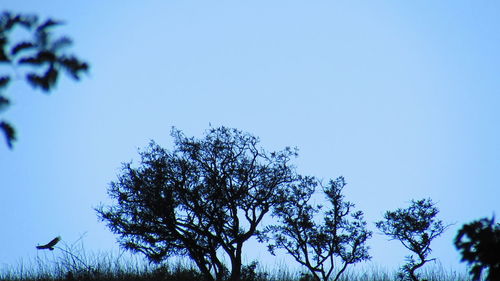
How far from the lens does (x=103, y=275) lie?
20.2 meters

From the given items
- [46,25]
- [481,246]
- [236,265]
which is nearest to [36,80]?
[46,25]

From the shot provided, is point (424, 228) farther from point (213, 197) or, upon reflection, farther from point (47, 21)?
point (47, 21)

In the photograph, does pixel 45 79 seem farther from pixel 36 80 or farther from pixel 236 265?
pixel 236 265

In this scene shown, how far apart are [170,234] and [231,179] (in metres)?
3.46

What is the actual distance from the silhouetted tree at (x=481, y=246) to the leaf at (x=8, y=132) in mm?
5354

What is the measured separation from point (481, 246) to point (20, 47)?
5.71 metres

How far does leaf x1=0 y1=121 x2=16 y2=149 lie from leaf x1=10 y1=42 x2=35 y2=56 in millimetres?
551

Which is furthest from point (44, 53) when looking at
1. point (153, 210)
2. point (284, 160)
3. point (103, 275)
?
point (284, 160)

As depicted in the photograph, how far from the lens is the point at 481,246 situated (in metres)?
6.87

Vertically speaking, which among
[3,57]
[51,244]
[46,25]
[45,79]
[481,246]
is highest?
[51,244]

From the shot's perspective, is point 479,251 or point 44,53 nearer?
point 44,53

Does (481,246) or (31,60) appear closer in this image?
(31,60)

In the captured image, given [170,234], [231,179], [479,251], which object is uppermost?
[231,179]

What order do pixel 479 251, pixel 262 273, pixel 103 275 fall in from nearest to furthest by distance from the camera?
pixel 479 251 < pixel 103 275 < pixel 262 273
